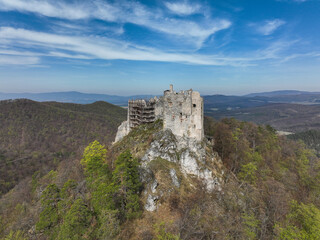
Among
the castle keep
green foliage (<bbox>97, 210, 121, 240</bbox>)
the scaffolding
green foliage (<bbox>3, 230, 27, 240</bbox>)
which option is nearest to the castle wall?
the castle keep

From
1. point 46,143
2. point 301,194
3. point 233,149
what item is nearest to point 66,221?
point 233,149

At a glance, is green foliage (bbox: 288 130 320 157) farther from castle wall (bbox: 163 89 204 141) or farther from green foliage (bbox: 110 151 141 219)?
green foliage (bbox: 110 151 141 219)

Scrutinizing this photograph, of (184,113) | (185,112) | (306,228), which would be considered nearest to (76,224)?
(184,113)

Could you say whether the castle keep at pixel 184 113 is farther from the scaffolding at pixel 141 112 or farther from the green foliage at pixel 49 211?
the green foliage at pixel 49 211

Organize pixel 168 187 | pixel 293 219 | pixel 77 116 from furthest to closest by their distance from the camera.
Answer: pixel 77 116 < pixel 168 187 < pixel 293 219

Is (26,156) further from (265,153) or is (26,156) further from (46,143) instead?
(265,153)
